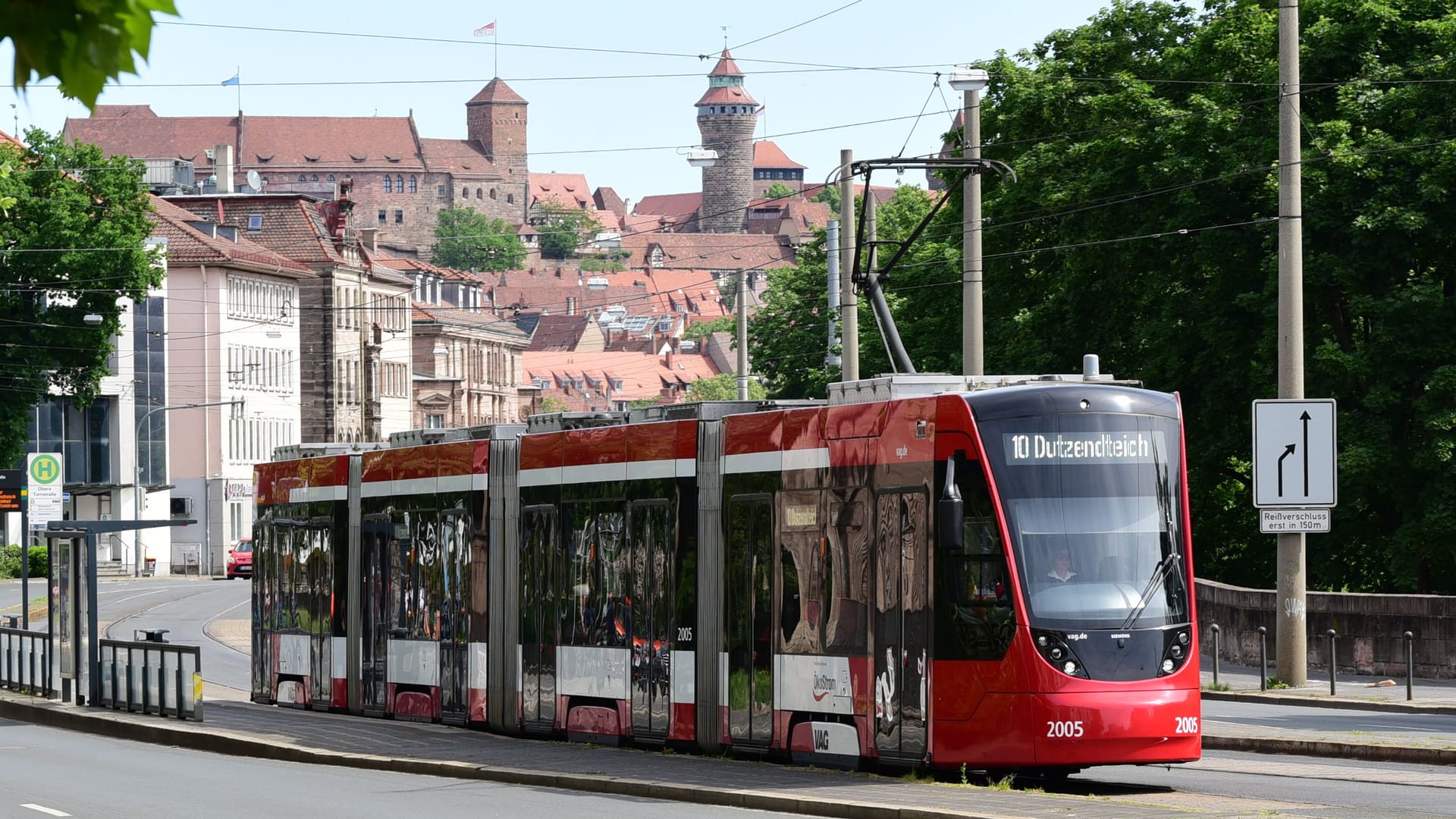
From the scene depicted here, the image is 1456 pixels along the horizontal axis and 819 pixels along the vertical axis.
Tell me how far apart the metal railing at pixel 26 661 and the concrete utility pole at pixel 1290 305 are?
→ 15.1 metres

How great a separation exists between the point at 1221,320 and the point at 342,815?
2290 cm

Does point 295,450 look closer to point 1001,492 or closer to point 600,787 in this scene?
point 600,787

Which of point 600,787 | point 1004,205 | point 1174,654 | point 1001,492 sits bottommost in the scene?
point 600,787

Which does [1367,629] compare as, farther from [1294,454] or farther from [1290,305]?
[1290,305]

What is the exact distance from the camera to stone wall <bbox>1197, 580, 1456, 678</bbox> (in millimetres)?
26875

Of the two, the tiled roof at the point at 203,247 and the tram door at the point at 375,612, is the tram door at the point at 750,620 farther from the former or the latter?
the tiled roof at the point at 203,247

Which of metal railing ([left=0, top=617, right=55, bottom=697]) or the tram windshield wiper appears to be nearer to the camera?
the tram windshield wiper

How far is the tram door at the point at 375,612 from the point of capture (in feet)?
76.2

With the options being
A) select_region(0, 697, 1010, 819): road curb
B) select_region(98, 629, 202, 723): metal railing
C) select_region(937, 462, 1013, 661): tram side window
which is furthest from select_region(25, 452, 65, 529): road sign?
select_region(937, 462, 1013, 661): tram side window

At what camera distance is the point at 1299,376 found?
84.1 ft

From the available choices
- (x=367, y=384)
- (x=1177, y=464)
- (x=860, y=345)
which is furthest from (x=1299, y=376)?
(x=367, y=384)

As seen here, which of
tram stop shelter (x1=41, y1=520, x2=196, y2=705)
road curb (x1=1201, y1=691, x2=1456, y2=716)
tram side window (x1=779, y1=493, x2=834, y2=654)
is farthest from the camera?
tram stop shelter (x1=41, y1=520, x2=196, y2=705)

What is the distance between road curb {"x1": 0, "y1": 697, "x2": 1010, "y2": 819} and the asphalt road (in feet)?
0.41

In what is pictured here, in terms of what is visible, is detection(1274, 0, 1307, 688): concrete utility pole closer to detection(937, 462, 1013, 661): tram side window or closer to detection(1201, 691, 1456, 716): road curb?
detection(1201, 691, 1456, 716): road curb
